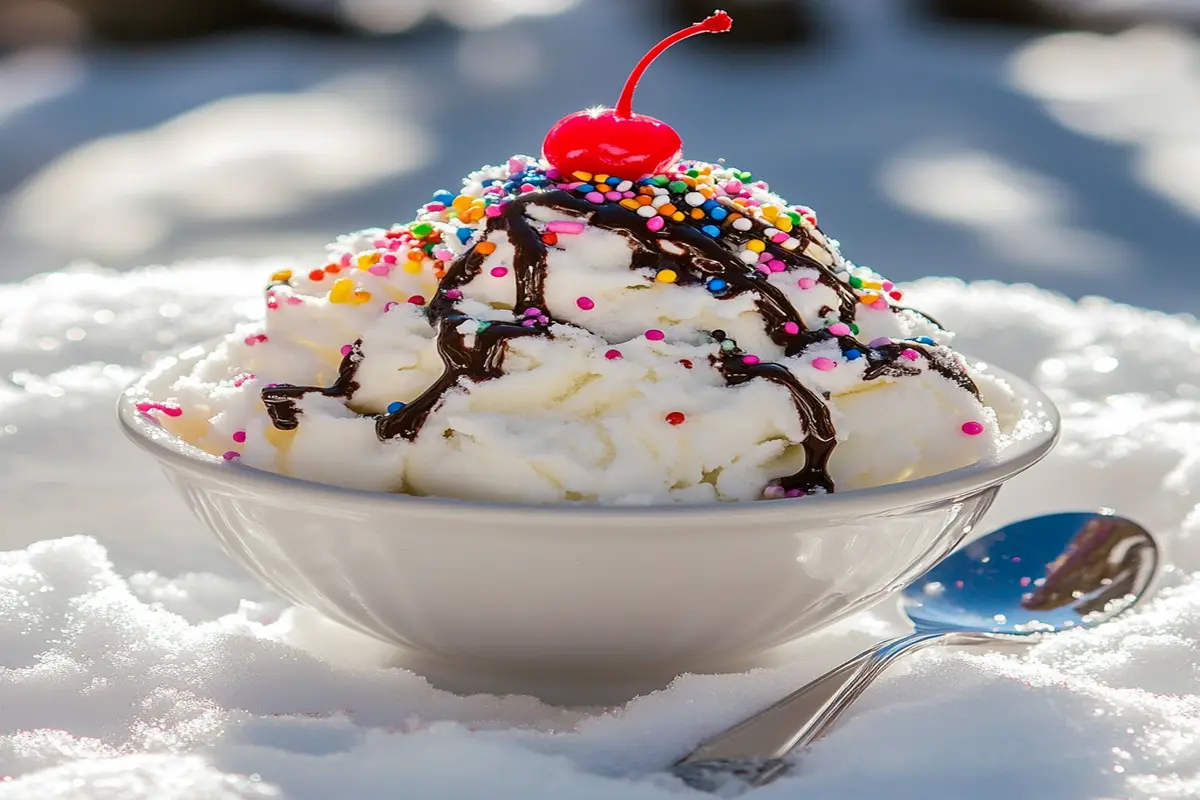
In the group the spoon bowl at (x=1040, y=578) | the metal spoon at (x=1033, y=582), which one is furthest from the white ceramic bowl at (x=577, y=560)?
the spoon bowl at (x=1040, y=578)

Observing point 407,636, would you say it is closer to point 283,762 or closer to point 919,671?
point 283,762

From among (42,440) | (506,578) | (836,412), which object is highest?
(836,412)

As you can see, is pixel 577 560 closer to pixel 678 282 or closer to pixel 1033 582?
pixel 678 282

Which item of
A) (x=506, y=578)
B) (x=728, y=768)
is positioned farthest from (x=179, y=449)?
(x=728, y=768)

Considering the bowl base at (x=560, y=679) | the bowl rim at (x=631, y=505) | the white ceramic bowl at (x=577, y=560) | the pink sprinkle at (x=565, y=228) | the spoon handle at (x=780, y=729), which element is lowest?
the bowl base at (x=560, y=679)

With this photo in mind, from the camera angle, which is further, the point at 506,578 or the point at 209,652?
the point at 209,652

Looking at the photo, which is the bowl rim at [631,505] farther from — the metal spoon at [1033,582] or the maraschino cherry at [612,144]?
the maraschino cherry at [612,144]
